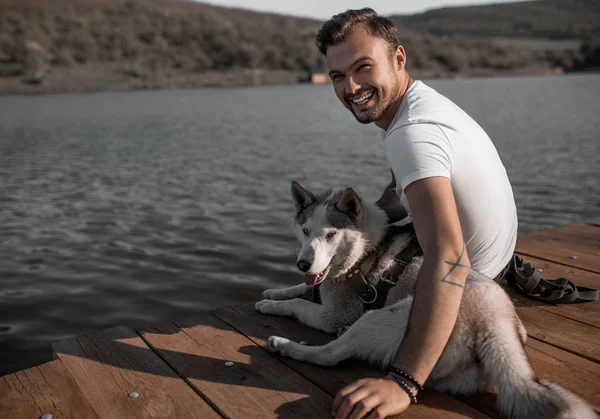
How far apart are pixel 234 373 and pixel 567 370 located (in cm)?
190

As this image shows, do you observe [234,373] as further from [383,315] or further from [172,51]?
[172,51]

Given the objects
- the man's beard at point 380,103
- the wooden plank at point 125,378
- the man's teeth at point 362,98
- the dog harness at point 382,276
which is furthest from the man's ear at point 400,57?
the wooden plank at point 125,378

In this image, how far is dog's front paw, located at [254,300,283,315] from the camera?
3.87 meters

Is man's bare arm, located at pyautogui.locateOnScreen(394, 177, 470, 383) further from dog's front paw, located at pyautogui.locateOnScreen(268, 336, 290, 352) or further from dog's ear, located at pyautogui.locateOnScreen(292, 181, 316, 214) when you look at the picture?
dog's ear, located at pyautogui.locateOnScreen(292, 181, 316, 214)

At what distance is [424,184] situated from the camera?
250 cm

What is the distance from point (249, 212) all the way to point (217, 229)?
1220 mm

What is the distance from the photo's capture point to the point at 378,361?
2984 millimetres

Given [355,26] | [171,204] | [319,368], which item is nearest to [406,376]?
[319,368]

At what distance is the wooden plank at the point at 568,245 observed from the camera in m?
4.96

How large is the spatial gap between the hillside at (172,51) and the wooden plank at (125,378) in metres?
55.8

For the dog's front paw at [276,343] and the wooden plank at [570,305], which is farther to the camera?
the wooden plank at [570,305]

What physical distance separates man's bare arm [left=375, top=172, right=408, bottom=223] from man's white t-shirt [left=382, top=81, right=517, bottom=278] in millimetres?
840

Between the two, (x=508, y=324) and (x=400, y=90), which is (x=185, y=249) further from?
(x=508, y=324)

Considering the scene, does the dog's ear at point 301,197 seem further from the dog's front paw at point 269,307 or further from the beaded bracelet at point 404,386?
the beaded bracelet at point 404,386
